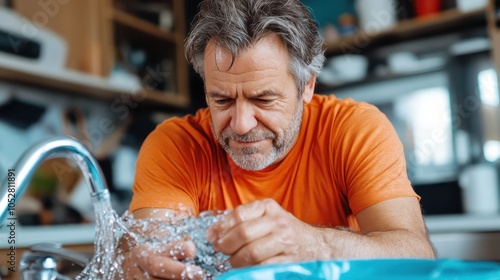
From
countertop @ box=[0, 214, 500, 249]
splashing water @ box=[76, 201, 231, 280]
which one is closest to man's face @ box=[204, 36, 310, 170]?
splashing water @ box=[76, 201, 231, 280]

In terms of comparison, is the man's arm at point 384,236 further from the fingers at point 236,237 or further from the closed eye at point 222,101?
the closed eye at point 222,101

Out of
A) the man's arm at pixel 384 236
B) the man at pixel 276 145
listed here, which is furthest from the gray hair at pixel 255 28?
the man's arm at pixel 384 236

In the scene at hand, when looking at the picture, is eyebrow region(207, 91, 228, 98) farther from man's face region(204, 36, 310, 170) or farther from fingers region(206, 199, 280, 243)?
fingers region(206, 199, 280, 243)

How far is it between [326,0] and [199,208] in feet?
5.44

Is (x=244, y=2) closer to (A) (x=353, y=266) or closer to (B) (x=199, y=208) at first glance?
(B) (x=199, y=208)

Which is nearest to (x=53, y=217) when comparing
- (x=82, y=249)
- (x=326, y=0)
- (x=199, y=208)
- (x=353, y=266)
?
(x=82, y=249)

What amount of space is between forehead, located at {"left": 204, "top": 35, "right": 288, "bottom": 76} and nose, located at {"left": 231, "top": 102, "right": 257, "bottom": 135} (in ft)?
0.17

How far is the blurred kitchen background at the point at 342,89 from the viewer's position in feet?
6.09

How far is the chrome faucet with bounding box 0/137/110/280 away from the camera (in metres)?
0.51

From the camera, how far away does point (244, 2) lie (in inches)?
35.1

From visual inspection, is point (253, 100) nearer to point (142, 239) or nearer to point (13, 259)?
point (142, 239)

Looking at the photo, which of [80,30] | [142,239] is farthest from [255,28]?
[80,30]

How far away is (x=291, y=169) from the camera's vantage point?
974mm

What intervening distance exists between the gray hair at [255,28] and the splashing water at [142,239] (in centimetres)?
29
